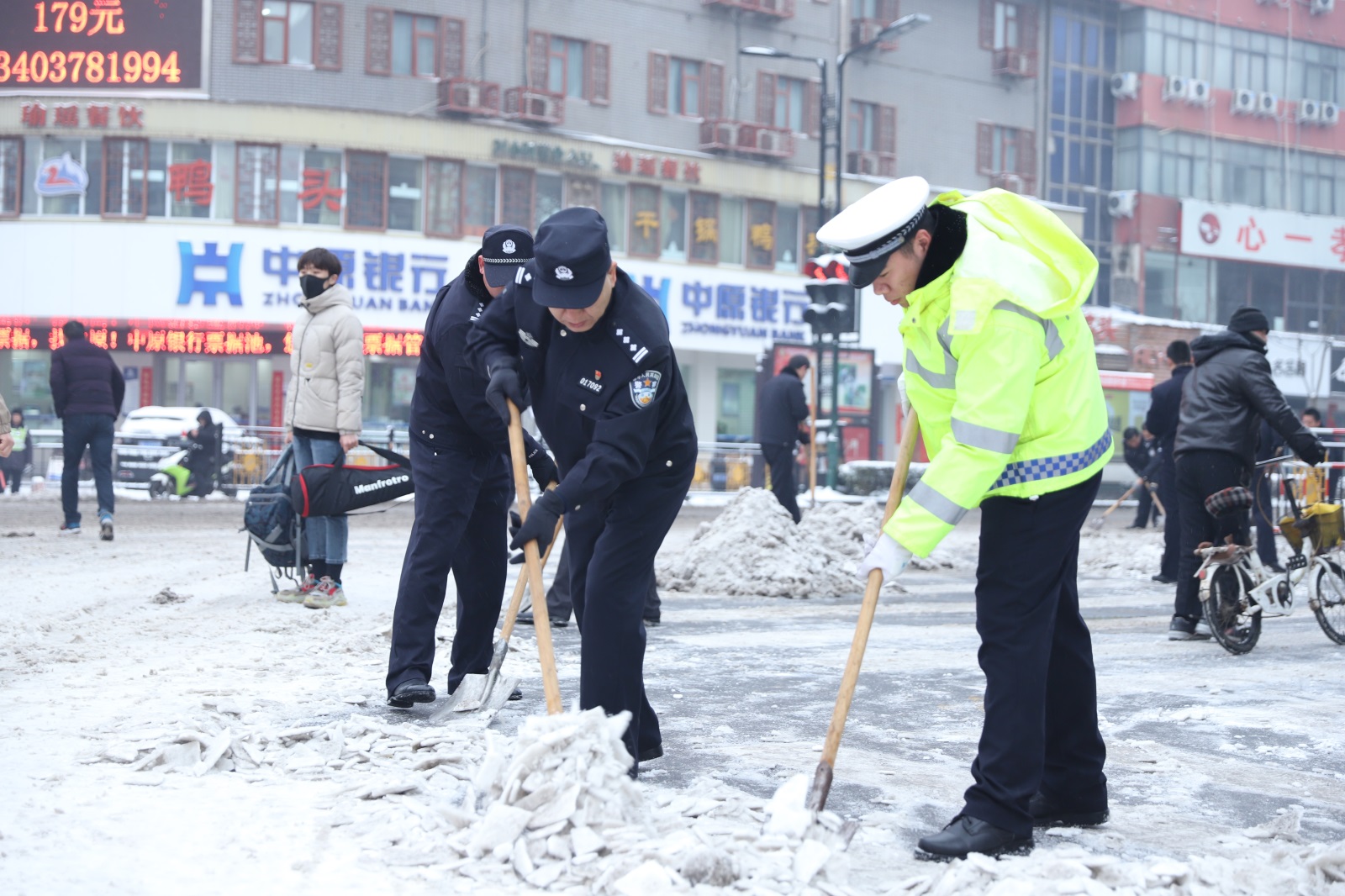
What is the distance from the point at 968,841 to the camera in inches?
144

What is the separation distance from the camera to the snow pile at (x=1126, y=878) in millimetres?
3234

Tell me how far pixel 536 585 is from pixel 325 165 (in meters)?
29.0

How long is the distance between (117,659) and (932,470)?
4.40 m

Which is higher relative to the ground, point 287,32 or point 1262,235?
point 287,32

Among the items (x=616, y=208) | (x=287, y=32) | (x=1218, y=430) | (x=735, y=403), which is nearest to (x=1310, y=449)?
(x=1218, y=430)

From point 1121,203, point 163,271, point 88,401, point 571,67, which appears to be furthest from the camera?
point 1121,203

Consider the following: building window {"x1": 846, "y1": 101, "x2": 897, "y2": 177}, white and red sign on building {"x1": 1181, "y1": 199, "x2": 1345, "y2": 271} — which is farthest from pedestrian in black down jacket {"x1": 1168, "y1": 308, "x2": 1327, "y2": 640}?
white and red sign on building {"x1": 1181, "y1": 199, "x2": 1345, "y2": 271}

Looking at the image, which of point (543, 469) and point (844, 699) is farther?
point (543, 469)

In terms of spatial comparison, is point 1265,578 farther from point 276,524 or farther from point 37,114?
point 37,114

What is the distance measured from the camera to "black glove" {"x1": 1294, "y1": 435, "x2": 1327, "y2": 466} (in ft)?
24.5

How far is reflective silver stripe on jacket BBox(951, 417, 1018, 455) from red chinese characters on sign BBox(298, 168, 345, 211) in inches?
1172

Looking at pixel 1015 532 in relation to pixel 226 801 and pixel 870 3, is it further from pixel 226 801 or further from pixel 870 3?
pixel 870 3

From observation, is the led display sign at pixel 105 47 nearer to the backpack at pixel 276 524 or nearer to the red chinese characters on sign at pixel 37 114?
the red chinese characters on sign at pixel 37 114

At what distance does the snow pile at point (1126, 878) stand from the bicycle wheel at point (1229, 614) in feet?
15.2
